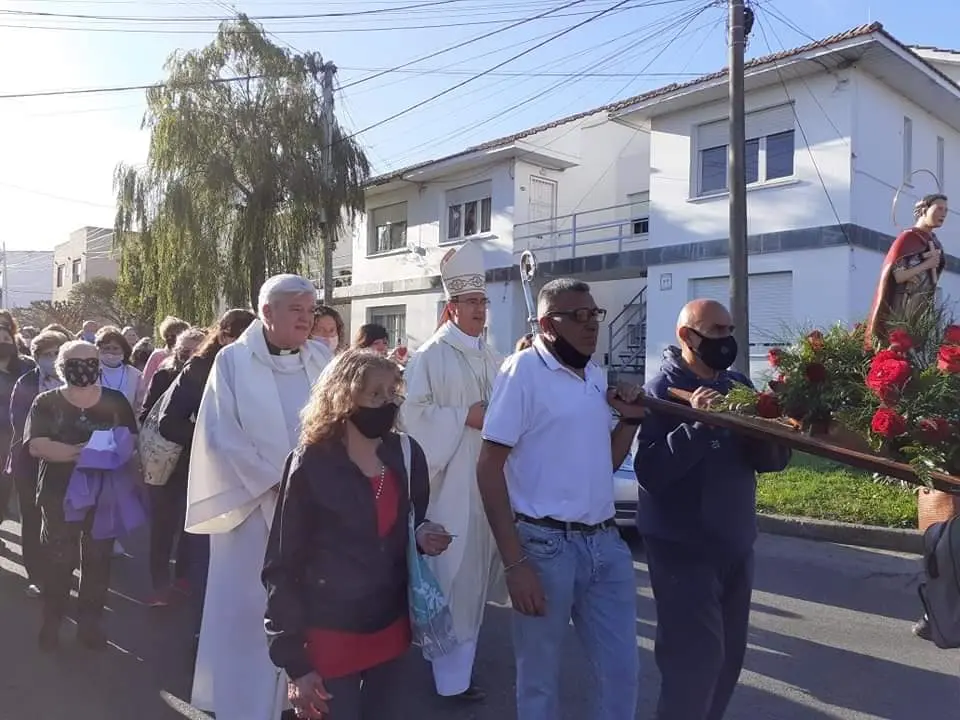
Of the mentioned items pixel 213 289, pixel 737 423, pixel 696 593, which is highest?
pixel 213 289

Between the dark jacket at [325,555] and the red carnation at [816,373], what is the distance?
1.53 meters

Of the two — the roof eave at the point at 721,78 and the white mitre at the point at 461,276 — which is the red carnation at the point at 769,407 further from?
the roof eave at the point at 721,78

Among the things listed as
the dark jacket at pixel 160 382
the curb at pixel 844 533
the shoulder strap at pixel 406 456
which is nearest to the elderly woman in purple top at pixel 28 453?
the dark jacket at pixel 160 382

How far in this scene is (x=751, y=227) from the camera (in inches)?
653

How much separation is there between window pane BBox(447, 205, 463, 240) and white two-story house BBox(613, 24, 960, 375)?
664cm

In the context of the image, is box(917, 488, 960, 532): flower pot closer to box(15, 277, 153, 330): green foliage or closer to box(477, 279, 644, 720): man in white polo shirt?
box(477, 279, 644, 720): man in white polo shirt

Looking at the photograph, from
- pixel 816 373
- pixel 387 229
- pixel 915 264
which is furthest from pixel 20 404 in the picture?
pixel 387 229

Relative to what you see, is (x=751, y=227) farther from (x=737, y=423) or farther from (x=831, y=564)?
(x=737, y=423)

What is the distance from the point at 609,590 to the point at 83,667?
3338 millimetres

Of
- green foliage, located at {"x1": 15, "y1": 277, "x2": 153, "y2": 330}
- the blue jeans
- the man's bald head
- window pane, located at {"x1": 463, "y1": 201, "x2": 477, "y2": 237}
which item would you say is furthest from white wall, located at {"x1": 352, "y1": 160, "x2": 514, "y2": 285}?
the blue jeans

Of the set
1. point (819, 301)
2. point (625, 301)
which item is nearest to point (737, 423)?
point (819, 301)

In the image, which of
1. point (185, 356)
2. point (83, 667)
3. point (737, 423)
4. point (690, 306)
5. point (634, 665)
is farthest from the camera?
point (185, 356)

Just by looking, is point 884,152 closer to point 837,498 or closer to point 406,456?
point 837,498

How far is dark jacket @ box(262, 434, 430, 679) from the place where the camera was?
102 inches
